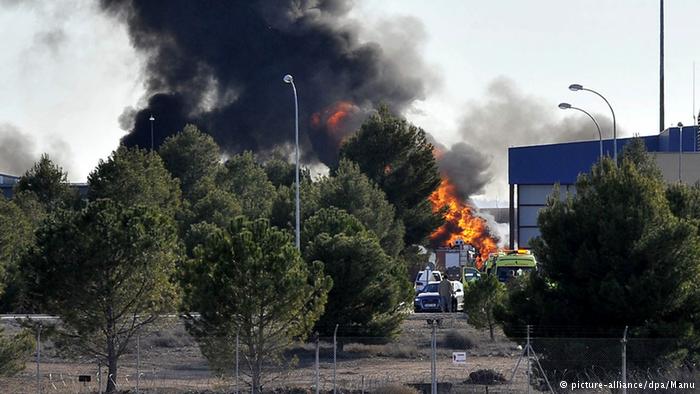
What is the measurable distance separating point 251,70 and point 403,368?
8842 cm

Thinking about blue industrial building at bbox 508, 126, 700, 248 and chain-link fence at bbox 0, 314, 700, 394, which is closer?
chain-link fence at bbox 0, 314, 700, 394

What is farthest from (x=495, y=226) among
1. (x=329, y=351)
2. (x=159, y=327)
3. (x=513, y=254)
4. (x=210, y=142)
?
(x=159, y=327)

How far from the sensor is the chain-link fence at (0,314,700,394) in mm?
26984

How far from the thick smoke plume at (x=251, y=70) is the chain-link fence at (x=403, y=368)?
72.2 metres

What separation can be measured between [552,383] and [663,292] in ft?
10.2

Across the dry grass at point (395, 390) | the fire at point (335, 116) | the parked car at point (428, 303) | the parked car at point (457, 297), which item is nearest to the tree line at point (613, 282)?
the dry grass at point (395, 390)

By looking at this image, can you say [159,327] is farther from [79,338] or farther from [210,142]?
[210,142]

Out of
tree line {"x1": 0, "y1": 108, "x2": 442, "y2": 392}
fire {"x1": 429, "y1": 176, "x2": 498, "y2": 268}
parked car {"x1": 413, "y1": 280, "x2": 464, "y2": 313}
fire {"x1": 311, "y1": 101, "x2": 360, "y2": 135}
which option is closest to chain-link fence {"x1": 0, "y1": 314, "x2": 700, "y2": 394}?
tree line {"x1": 0, "y1": 108, "x2": 442, "y2": 392}

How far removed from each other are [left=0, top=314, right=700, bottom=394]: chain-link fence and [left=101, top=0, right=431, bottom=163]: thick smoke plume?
72.2m

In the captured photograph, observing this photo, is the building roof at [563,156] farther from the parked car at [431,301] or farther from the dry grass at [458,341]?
the dry grass at [458,341]

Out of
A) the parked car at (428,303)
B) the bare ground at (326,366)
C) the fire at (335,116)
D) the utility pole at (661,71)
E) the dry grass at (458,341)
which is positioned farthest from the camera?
the fire at (335,116)

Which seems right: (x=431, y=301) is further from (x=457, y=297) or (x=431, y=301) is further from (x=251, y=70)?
(x=251, y=70)

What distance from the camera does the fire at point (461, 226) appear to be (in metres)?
95.9

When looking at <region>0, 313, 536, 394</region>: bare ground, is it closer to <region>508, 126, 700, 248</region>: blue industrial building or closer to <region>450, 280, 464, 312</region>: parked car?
<region>450, 280, 464, 312</region>: parked car
